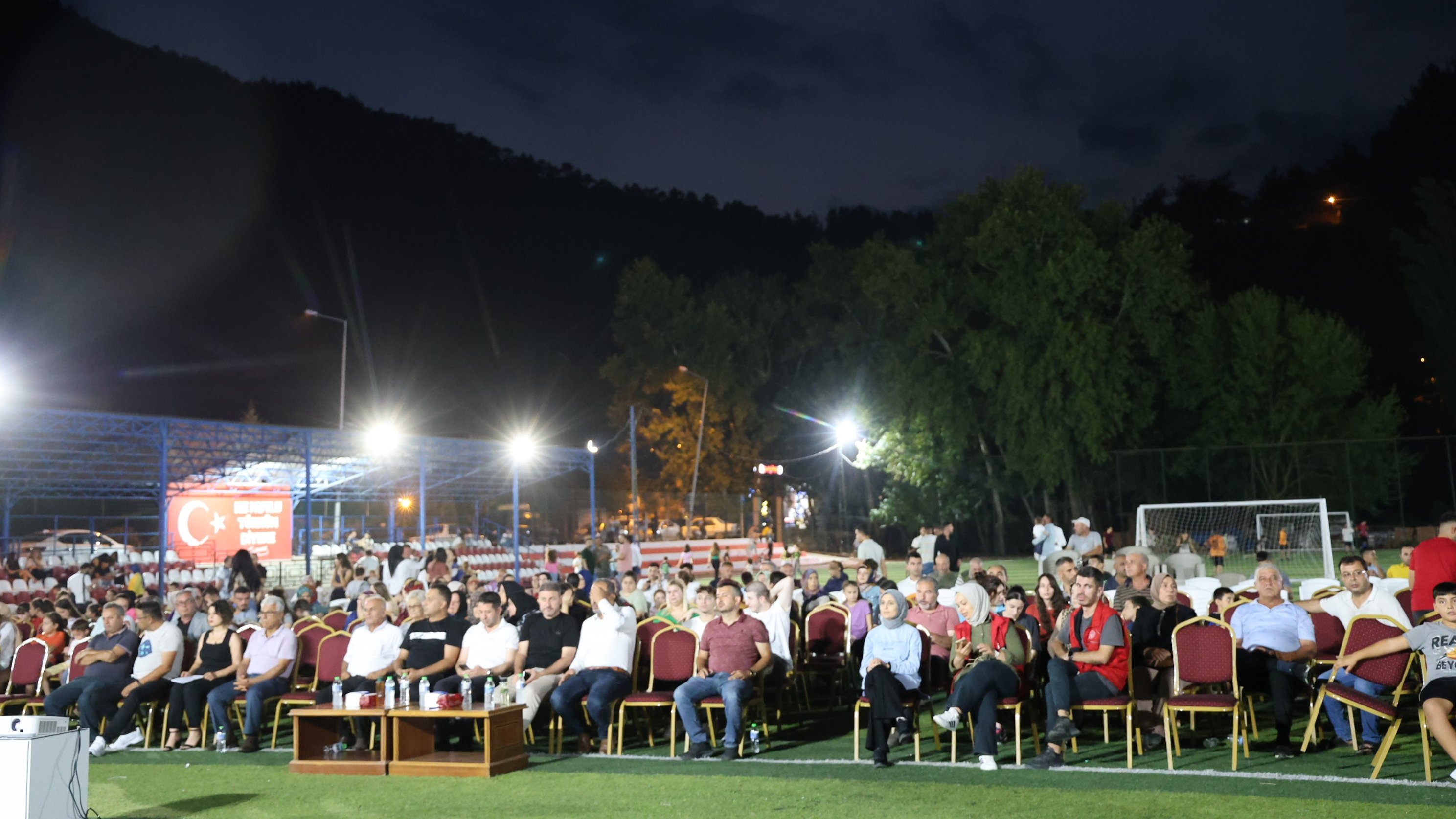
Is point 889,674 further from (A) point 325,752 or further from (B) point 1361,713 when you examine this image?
(A) point 325,752

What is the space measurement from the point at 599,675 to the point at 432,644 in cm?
159

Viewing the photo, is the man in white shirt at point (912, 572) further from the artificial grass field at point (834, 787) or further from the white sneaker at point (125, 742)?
the white sneaker at point (125, 742)

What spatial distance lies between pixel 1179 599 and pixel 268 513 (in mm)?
32809

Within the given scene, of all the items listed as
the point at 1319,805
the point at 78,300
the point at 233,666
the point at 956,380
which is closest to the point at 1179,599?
the point at 1319,805

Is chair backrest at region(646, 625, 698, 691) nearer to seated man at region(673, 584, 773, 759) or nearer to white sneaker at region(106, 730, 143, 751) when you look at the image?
seated man at region(673, 584, 773, 759)

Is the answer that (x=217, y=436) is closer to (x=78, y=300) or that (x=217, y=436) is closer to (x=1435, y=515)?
(x=1435, y=515)

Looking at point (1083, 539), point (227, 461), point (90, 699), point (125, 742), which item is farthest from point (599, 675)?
point (227, 461)

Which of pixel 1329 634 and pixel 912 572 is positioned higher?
pixel 912 572

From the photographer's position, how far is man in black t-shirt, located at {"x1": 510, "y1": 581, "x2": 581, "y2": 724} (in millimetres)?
9297

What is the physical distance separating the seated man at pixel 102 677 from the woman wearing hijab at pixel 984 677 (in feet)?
22.9

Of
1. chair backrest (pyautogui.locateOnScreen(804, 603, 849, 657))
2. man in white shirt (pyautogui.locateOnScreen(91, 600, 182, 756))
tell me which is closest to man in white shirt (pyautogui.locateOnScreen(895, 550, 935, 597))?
chair backrest (pyautogui.locateOnScreen(804, 603, 849, 657))

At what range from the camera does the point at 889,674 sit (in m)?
7.99

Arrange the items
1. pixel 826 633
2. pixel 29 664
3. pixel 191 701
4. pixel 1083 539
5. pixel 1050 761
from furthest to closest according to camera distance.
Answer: pixel 1083 539, pixel 29 664, pixel 826 633, pixel 191 701, pixel 1050 761

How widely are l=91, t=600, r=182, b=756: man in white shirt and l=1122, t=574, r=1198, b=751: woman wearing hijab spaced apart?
7.74m
